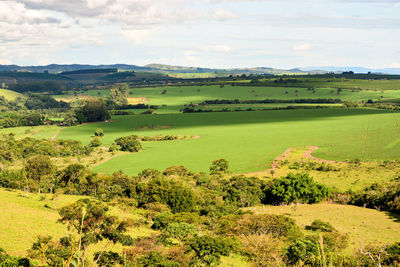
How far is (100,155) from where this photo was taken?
117938mm

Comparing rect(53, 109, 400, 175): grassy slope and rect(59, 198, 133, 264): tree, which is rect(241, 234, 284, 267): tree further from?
rect(53, 109, 400, 175): grassy slope

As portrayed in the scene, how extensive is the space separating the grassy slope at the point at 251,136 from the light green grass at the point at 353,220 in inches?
1311

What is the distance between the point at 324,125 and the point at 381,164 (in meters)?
59.8

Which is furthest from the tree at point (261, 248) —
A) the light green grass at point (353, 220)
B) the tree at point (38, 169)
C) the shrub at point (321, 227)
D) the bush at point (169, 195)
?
the tree at point (38, 169)

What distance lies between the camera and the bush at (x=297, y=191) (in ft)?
227

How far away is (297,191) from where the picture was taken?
6938 centimetres

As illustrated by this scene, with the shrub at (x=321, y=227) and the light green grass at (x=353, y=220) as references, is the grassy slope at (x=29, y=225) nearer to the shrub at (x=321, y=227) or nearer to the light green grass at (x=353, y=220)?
the shrub at (x=321, y=227)

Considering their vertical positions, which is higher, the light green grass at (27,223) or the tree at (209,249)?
the tree at (209,249)

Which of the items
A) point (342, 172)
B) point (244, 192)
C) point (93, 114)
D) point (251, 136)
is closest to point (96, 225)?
point (244, 192)

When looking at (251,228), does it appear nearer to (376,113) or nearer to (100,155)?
(100,155)

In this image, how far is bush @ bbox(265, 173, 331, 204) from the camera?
6909 cm

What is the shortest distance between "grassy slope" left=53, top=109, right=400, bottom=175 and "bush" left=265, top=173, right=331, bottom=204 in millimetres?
26014

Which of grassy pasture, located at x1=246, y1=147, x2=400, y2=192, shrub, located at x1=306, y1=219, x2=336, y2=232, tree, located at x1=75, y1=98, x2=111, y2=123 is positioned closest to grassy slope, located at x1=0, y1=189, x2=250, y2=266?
shrub, located at x1=306, y1=219, x2=336, y2=232

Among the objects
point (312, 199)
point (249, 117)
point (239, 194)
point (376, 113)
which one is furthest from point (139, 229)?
point (376, 113)
